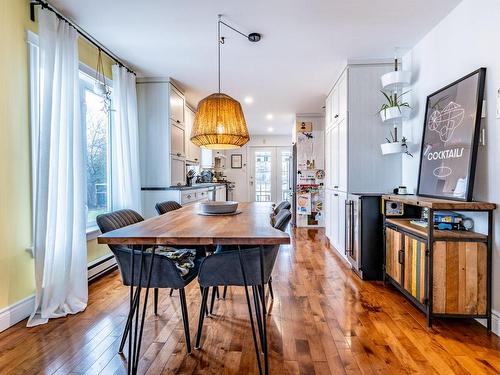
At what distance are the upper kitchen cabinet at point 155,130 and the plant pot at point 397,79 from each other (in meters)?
2.67

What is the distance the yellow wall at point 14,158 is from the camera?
2027 mm

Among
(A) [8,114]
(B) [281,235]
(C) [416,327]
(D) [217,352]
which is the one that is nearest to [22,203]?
(A) [8,114]

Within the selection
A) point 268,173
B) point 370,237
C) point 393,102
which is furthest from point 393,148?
point 268,173

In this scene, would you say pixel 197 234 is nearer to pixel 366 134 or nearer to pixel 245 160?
pixel 366 134

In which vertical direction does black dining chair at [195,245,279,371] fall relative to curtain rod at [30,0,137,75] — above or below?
below

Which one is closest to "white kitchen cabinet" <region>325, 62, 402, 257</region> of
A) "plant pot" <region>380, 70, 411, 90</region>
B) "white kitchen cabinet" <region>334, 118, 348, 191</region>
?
"white kitchen cabinet" <region>334, 118, 348, 191</region>

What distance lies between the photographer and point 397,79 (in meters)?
3.03

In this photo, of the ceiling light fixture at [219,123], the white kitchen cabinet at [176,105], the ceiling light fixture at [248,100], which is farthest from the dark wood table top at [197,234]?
the ceiling light fixture at [248,100]

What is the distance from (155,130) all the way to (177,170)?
68 centimetres

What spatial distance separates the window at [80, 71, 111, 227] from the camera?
311cm

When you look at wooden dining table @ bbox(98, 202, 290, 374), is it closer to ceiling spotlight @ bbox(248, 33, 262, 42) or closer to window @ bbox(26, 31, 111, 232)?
window @ bbox(26, 31, 111, 232)

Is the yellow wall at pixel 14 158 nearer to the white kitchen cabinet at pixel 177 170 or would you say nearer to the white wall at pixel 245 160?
the white kitchen cabinet at pixel 177 170

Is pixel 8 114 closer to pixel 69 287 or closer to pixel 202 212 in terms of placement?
pixel 69 287

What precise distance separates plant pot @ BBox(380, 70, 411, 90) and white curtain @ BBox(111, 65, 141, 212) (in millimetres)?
2907
